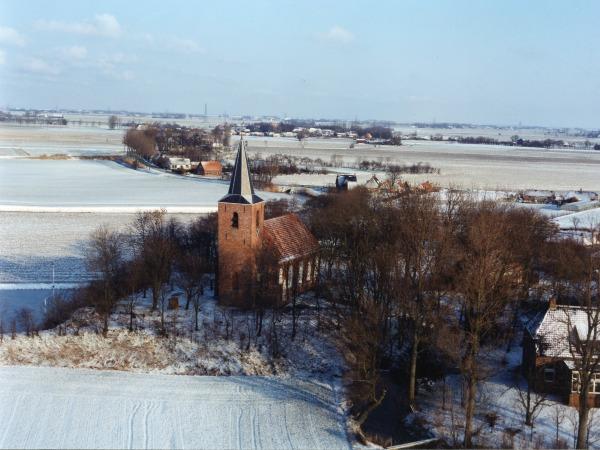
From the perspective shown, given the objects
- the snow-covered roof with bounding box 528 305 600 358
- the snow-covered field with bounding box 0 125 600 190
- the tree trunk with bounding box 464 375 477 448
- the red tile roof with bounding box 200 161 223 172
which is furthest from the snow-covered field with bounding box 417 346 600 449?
the red tile roof with bounding box 200 161 223 172

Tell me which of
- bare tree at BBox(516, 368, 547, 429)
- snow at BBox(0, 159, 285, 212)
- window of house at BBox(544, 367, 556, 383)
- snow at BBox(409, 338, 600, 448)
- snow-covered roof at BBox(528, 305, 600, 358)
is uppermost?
snow-covered roof at BBox(528, 305, 600, 358)

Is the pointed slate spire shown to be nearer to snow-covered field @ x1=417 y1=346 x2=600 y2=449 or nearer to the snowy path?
the snowy path

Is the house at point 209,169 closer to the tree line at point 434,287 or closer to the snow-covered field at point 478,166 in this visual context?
the snow-covered field at point 478,166

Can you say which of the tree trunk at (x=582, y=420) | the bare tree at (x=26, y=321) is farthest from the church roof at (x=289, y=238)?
the tree trunk at (x=582, y=420)

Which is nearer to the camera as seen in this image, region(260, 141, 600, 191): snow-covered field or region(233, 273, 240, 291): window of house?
region(233, 273, 240, 291): window of house

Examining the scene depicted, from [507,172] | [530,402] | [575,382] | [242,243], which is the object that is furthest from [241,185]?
[507,172]

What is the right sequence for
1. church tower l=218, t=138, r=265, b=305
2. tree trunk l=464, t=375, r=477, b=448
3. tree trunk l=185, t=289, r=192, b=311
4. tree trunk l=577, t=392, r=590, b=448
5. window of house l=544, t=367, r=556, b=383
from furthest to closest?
church tower l=218, t=138, r=265, b=305 < tree trunk l=185, t=289, r=192, b=311 < window of house l=544, t=367, r=556, b=383 < tree trunk l=464, t=375, r=477, b=448 < tree trunk l=577, t=392, r=590, b=448

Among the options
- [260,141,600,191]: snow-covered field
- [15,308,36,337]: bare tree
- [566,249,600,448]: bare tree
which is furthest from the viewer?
[260,141,600,191]: snow-covered field

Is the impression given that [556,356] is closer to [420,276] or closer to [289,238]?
[420,276]
